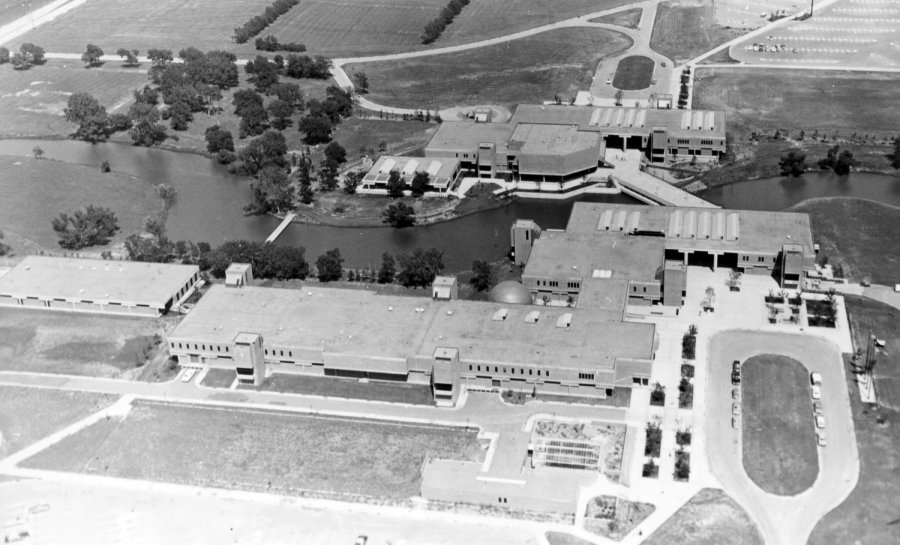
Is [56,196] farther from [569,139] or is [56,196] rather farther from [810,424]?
[810,424]

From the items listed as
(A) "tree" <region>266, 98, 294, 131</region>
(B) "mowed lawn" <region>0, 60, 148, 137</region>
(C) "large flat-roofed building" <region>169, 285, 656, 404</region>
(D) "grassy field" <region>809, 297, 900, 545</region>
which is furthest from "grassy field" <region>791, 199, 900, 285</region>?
Answer: (B) "mowed lawn" <region>0, 60, 148, 137</region>

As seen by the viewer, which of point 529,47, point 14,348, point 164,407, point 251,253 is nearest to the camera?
point 164,407

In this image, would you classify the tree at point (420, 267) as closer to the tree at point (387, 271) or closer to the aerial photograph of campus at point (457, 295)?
the aerial photograph of campus at point (457, 295)

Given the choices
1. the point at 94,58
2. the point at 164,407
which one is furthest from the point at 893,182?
the point at 94,58

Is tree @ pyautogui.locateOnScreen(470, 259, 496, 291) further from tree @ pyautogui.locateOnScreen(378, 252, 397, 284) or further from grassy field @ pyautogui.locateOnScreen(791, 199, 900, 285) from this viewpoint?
grassy field @ pyautogui.locateOnScreen(791, 199, 900, 285)

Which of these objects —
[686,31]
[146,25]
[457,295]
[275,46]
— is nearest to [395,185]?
[457,295]

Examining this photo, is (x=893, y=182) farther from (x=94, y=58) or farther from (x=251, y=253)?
(x=94, y=58)
